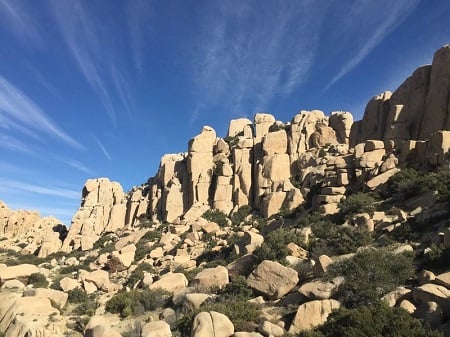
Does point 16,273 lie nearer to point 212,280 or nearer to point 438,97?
point 212,280

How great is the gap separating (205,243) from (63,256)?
79.7 feet

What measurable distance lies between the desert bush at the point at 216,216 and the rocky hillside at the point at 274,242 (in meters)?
0.27

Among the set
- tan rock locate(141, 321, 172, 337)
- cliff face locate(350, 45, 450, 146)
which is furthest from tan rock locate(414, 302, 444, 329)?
cliff face locate(350, 45, 450, 146)

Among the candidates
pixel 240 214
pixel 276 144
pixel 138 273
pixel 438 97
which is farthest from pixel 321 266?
pixel 276 144

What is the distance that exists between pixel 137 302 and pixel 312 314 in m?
12.0

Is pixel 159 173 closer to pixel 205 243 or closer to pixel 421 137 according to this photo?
pixel 205 243

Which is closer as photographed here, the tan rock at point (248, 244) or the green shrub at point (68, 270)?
the tan rock at point (248, 244)

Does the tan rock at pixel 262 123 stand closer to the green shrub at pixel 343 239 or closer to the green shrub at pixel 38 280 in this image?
the green shrub at pixel 343 239

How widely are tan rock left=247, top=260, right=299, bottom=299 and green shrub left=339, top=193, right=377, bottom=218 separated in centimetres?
1007

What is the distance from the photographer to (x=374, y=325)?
11.8 m

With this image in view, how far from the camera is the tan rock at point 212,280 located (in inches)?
821

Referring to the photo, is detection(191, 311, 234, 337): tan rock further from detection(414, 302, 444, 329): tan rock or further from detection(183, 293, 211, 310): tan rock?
detection(414, 302, 444, 329): tan rock

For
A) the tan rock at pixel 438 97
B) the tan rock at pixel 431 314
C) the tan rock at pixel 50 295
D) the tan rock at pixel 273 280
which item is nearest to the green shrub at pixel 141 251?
the tan rock at pixel 50 295

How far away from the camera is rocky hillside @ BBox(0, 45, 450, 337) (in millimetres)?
14820
